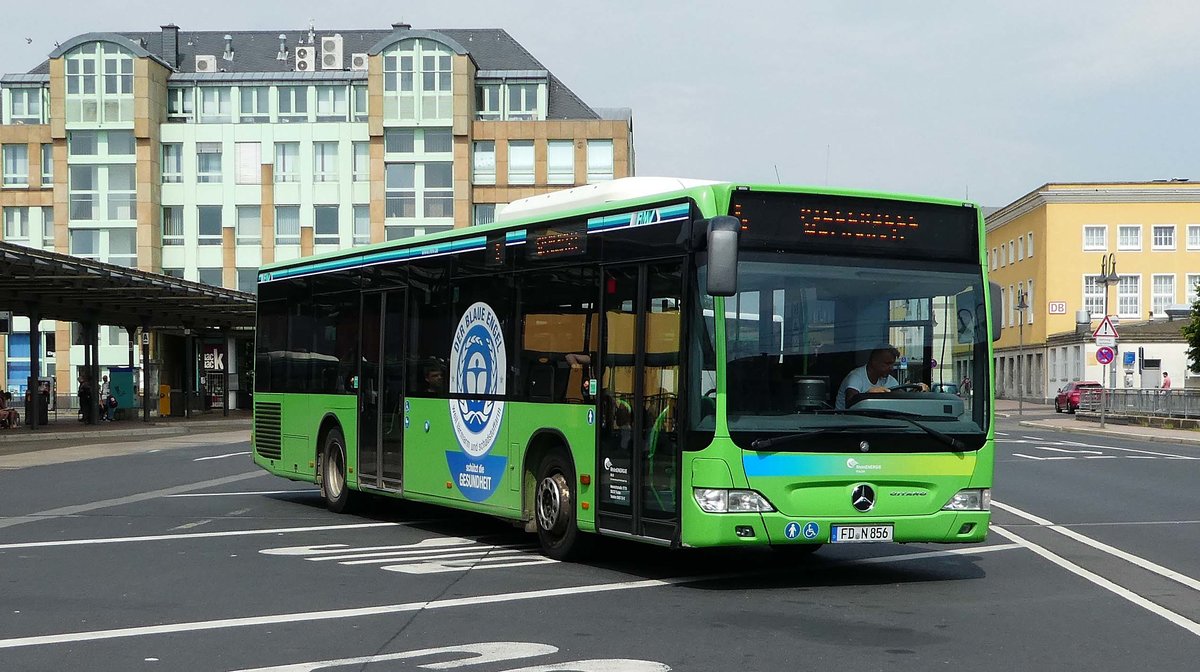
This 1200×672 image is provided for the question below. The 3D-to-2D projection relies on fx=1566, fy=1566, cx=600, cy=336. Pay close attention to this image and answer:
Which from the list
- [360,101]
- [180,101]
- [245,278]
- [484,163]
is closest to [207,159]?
[180,101]

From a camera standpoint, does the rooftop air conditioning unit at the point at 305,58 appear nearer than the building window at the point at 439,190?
No

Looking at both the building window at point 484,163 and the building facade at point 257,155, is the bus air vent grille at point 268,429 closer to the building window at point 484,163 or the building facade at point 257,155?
the building facade at point 257,155

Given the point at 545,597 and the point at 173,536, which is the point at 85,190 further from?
the point at 545,597

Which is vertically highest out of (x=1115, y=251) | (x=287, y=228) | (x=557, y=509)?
(x=287, y=228)

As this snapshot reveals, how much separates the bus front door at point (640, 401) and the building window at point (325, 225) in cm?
7200

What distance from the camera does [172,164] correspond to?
82.6 metres

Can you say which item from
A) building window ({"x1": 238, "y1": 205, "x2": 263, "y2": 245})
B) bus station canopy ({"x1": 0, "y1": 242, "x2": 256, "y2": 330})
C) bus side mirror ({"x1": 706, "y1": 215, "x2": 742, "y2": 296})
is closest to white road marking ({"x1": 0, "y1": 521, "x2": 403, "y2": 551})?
bus side mirror ({"x1": 706, "y1": 215, "x2": 742, "y2": 296})

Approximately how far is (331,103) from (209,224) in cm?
910

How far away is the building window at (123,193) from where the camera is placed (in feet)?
267

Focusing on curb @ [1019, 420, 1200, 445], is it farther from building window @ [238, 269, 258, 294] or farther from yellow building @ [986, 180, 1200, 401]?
building window @ [238, 269, 258, 294]

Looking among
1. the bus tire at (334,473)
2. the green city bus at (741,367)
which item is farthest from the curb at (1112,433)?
the green city bus at (741,367)

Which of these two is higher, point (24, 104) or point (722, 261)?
point (24, 104)

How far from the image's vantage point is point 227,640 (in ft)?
28.3

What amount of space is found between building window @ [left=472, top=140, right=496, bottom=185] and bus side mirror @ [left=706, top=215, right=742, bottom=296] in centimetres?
7186
